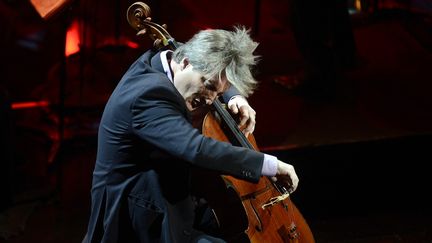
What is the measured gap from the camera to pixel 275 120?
4531 millimetres

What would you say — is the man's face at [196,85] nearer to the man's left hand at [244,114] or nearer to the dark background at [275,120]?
the man's left hand at [244,114]

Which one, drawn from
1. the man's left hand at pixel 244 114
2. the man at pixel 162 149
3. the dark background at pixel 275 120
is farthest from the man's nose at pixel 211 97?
the dark background at pixel 275 120

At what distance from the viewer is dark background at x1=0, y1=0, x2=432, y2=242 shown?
12.9 feet

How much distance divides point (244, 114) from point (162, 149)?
684 mm

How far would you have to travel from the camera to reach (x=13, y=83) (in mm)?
5152

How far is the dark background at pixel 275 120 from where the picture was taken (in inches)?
154

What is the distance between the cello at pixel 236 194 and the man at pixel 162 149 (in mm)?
136

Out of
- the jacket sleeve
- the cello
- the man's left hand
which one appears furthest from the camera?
the man's left hand

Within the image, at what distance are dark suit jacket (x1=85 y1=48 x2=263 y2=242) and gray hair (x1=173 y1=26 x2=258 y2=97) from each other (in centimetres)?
14

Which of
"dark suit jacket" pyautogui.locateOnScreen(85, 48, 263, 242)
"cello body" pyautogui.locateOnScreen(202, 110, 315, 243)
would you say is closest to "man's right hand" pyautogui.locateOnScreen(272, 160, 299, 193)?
"dark suit jacket" pyautogui.locateOnScreen(85, 48, 263, 242)

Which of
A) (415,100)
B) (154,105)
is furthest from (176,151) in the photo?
(415,100)

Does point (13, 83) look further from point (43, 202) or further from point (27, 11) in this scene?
point (43, 202)

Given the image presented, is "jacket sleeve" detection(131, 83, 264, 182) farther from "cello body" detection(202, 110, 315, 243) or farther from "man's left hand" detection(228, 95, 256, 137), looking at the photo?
"man's left hand" detection(228, 95, 256, 137)

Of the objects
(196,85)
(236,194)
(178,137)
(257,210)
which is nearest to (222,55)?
(196,85)
